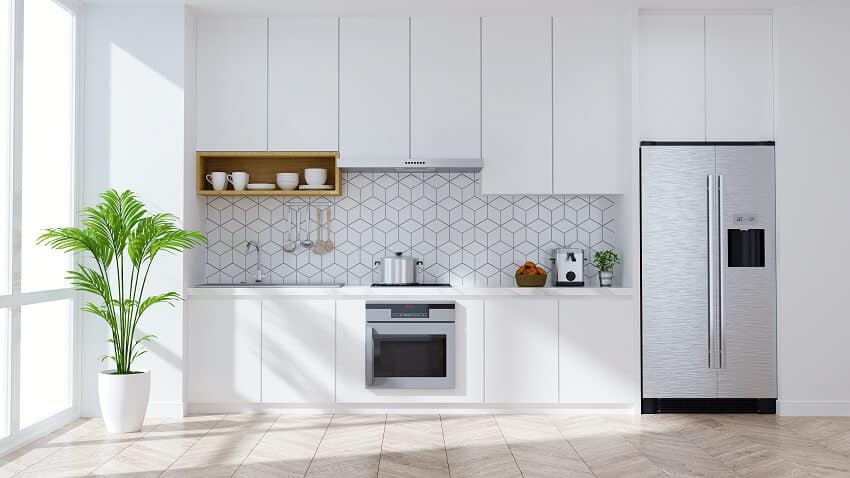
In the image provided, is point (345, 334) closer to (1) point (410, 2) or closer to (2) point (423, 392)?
(2) point (423, 392)

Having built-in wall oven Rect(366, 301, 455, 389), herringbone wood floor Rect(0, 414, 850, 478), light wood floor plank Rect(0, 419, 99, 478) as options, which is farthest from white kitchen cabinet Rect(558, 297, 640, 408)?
light wood floor plank Rect(0, 419, 99, 478)

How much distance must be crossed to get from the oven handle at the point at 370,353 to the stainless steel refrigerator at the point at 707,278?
1.73 m

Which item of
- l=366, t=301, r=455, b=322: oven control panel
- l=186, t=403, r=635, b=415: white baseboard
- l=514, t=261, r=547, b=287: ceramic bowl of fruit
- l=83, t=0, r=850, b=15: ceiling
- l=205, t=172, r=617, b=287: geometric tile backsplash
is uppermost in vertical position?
l=83, t=0, r=850, b=15: ceiling

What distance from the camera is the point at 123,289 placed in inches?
179

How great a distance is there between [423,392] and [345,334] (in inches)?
24.4

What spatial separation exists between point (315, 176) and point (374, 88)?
2.33 ft

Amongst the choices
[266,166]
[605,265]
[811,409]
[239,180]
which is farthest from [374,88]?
[811,409]

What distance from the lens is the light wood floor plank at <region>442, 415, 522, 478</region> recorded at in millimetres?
3479

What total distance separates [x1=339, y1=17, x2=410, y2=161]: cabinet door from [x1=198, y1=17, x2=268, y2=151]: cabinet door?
547mm

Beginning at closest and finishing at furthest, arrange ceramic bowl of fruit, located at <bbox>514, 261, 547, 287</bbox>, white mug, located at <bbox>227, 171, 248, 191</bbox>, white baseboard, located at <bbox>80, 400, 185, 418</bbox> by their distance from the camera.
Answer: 1. white baseboard, located at <bbox>80, 400, 185, 418</bbox>
2. ceramic bowl of fruit, located at <bbox>514, 261, 547, 287</bbox>
3. white mug, located at <bbox>227, 171, 248, 191</bbox>

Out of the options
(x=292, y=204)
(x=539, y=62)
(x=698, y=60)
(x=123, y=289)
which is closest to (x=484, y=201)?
(x=539, y=62)

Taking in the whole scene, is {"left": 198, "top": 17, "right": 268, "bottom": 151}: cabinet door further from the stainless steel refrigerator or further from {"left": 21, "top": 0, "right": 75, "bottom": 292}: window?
the stainless steel refrigerator

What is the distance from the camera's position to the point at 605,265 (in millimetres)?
4883

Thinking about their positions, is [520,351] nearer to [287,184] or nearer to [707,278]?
[707,278]
